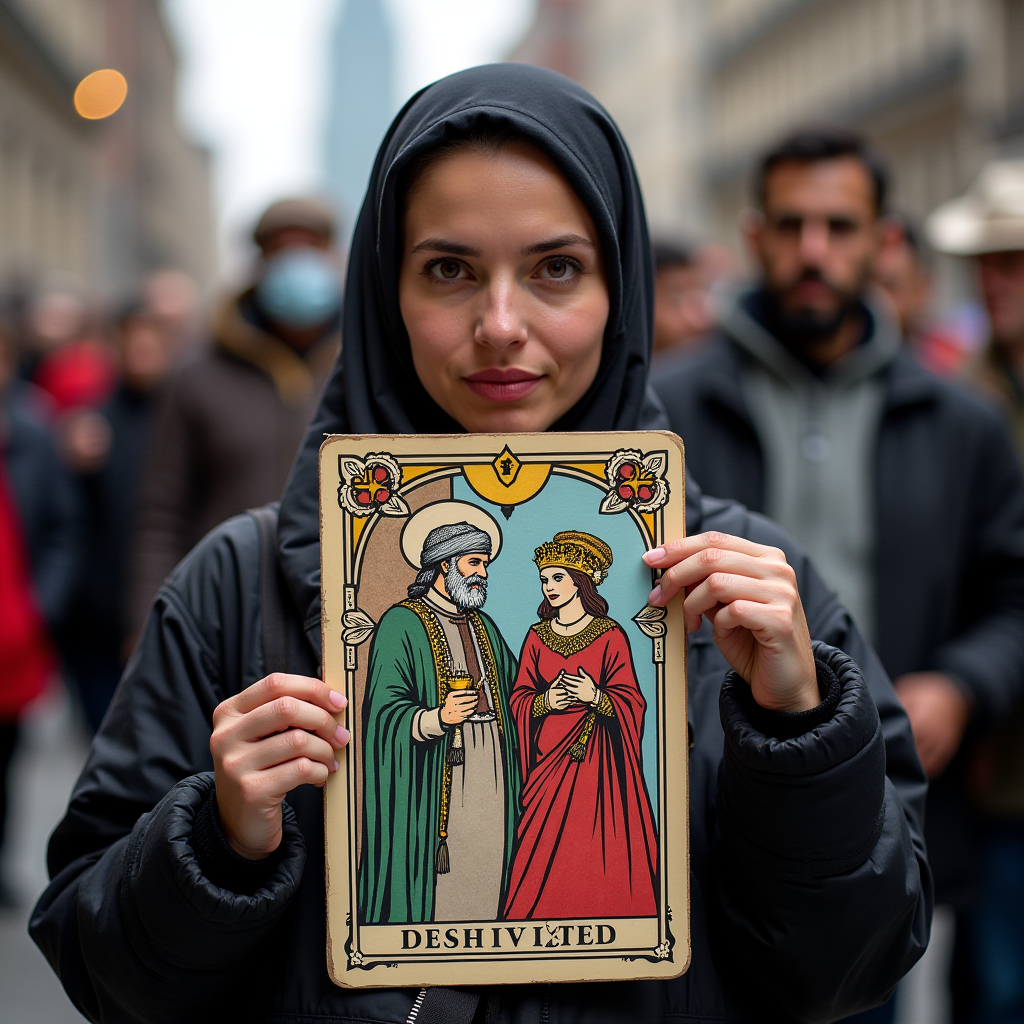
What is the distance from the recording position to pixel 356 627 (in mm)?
1663

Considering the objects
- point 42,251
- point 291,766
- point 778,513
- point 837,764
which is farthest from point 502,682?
point 42,251

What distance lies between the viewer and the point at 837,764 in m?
1.61

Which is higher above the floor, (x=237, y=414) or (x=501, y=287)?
(x=237, y=414)

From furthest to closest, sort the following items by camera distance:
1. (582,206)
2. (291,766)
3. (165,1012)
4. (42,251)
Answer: (42,251) < (582,206) < (165,1012) < (291,766)

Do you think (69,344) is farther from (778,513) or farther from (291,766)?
(291,766)

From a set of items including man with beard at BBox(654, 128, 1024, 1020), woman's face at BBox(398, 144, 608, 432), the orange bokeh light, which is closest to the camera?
woman's face at BBox(398, 144, 608, 432)

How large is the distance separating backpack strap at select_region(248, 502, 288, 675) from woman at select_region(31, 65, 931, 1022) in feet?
0.04

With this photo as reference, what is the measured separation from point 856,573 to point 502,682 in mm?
1973

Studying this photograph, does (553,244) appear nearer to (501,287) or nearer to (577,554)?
(501,287)

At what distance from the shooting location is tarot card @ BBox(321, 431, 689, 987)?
1.66 metres

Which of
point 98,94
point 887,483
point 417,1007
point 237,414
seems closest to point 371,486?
point 417,1007

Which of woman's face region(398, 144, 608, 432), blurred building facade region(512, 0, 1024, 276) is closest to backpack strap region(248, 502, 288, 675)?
woman's face region(398, 144, 608, 432)

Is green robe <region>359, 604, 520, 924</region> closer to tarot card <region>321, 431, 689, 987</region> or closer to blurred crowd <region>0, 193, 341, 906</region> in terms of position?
tarot card <region>321, 431, 689, 987</region>

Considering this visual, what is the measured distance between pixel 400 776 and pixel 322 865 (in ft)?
0.67
